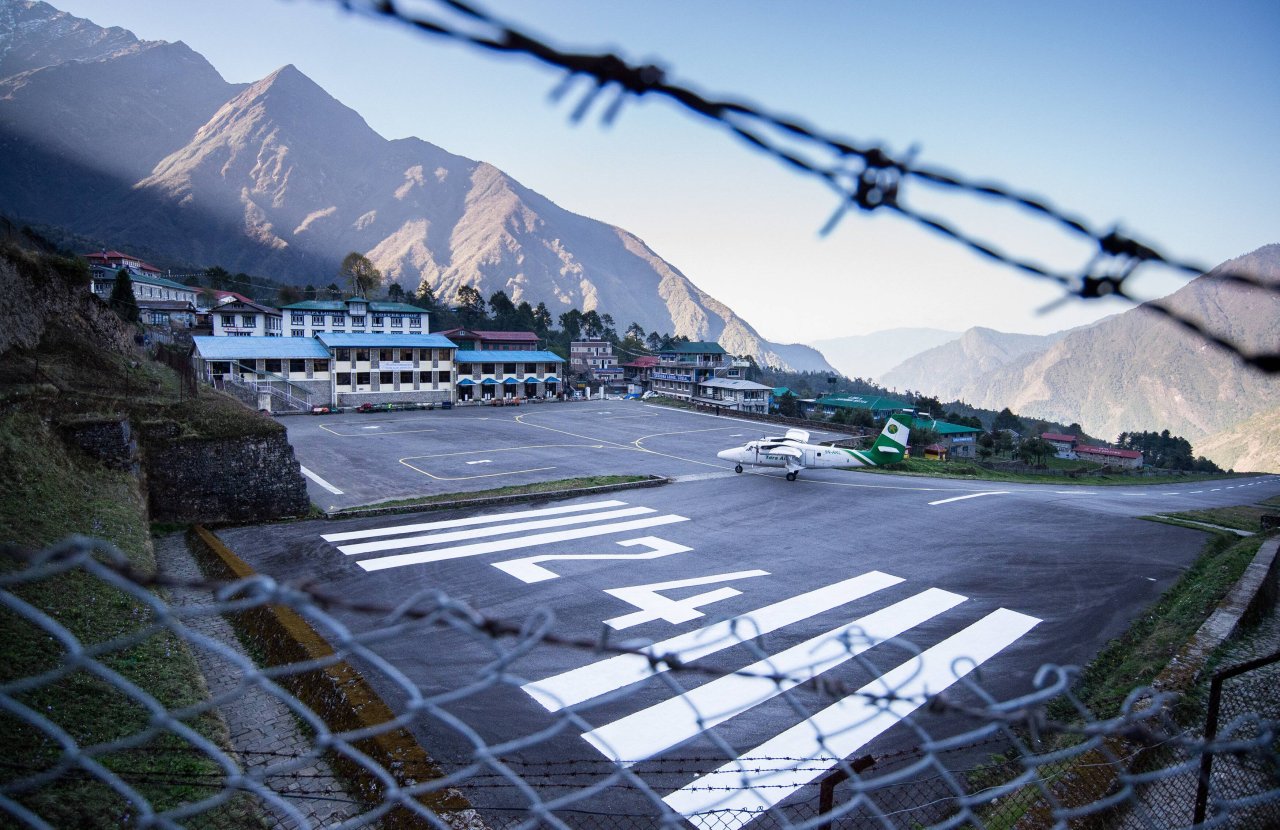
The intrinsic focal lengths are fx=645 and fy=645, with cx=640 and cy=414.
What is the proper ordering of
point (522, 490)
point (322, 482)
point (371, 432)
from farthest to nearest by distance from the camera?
1. point (371, 432)
2. point (322, 482)
3. point (522, 490)

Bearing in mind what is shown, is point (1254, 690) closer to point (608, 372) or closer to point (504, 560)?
point (504, 560)

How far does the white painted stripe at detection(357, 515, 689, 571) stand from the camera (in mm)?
14734

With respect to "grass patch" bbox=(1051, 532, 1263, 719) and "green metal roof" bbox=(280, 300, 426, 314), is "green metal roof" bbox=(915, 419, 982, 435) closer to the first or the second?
"grass patch" bbox=(1051, 532, 1263, 719)

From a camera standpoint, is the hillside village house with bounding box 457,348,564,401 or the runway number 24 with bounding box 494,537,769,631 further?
the hillside village house with bounding box 457,348,564,401

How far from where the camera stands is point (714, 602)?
1277 cm

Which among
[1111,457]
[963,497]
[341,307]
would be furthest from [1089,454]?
[341,307]

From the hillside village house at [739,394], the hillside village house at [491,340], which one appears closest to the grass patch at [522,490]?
the hillside village house at [491,340]

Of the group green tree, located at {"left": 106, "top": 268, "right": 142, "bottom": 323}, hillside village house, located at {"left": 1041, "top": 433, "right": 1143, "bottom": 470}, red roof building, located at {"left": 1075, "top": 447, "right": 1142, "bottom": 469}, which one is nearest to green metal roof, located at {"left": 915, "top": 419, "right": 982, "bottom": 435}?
hillside village house, located at {"left": 1041, "top": 433, "right": 1143, "bottom": 470}

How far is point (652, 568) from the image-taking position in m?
14.6

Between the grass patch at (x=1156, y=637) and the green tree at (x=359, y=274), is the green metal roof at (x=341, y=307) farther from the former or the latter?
the grass patch at (x=1156, y=637)

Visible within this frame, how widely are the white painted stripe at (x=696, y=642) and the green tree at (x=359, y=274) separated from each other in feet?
259

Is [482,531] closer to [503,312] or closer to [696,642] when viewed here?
[696,642]

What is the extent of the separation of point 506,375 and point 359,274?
115ft

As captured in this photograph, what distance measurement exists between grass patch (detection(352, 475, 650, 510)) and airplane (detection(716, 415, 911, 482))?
455 centimetres
